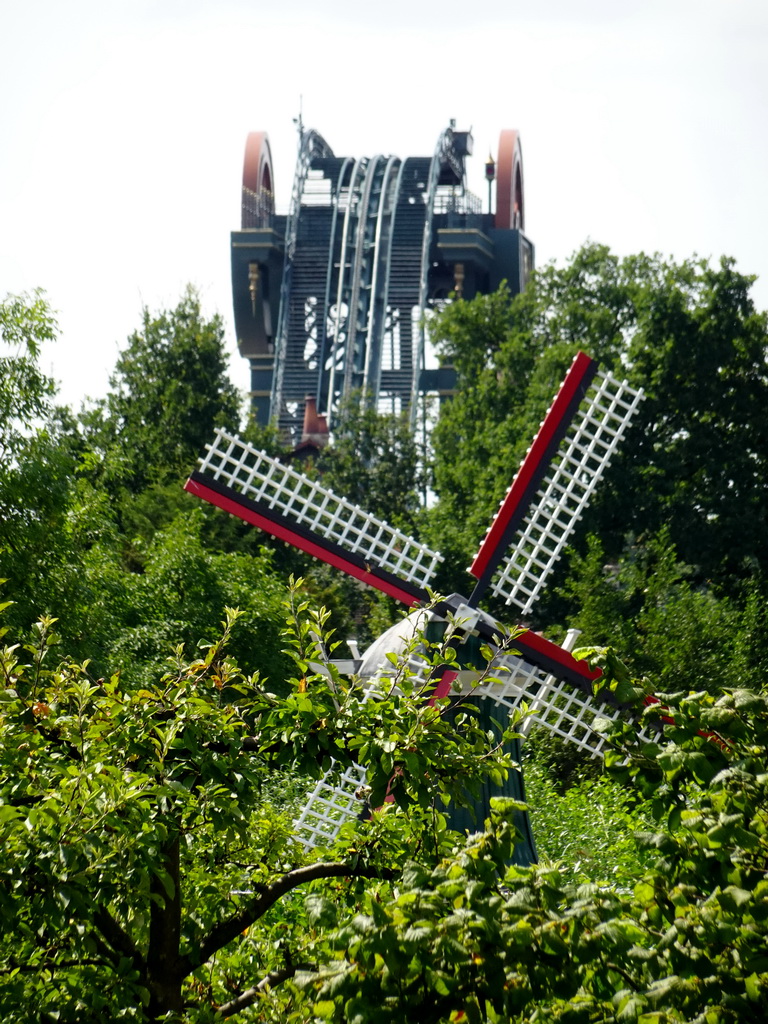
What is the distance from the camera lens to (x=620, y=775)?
186 inches

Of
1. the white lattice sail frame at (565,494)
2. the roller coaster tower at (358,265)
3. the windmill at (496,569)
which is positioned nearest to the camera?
the windmill at (496,569)

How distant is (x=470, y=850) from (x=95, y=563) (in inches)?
650

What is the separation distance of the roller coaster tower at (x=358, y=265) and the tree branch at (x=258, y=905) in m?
43.2

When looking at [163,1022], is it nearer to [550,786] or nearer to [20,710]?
[20,710]

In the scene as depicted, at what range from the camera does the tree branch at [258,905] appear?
5.53 metres

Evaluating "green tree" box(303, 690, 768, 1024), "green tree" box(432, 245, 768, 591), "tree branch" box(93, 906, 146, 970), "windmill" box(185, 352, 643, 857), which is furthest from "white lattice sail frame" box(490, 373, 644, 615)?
"green tree" box(432, 245, 768, 591)

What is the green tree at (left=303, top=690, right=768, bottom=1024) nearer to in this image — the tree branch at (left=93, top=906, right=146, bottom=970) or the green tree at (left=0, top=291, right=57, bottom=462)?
the tree branch at (left=93, top=906, right=146, bottom=970)

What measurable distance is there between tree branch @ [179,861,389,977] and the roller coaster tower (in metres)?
43.2

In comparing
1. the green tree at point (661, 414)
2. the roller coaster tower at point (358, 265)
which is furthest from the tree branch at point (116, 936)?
the roller coaster tower at point (358, 265)

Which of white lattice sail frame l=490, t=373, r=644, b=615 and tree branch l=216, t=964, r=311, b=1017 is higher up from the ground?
white lattice sail frame l=490, t=373, r=644, b=615

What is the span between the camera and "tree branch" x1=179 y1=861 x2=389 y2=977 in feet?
18.1

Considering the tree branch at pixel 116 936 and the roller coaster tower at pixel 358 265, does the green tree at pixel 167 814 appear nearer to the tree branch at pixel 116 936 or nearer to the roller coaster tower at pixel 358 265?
the tree branch at pixel 116 936

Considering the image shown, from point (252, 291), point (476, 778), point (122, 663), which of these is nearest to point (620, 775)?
point (476, 778)

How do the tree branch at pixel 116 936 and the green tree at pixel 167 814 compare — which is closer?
the green tree at pixel 167 814
